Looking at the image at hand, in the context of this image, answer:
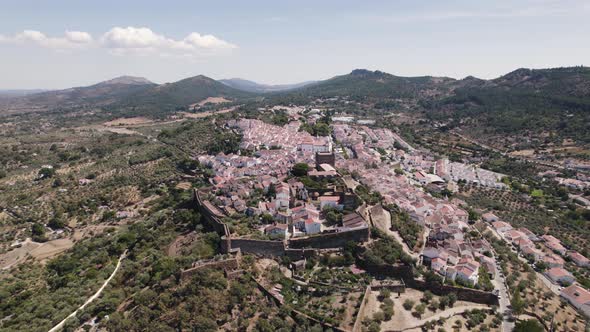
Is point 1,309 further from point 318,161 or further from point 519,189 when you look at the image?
point 519,189

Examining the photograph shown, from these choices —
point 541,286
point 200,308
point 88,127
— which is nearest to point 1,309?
point 200,308

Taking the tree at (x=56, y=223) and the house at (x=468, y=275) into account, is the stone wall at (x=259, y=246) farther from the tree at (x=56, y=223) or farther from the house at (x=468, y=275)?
the tree at (x=56, y=223)

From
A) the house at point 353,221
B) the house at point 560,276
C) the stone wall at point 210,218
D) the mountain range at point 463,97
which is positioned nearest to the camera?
the stone wall at point 210,218

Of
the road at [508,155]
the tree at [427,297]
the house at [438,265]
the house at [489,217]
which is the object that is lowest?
the house at [489,217]

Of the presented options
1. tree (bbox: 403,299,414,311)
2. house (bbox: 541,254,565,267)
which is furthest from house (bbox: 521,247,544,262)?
tree (bbox: 403,299,414,311)

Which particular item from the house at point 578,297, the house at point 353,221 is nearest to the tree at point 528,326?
the house at point 578,297

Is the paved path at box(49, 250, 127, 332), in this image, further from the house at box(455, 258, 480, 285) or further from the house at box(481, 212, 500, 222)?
the house at box(481, 212, 500, 222)
